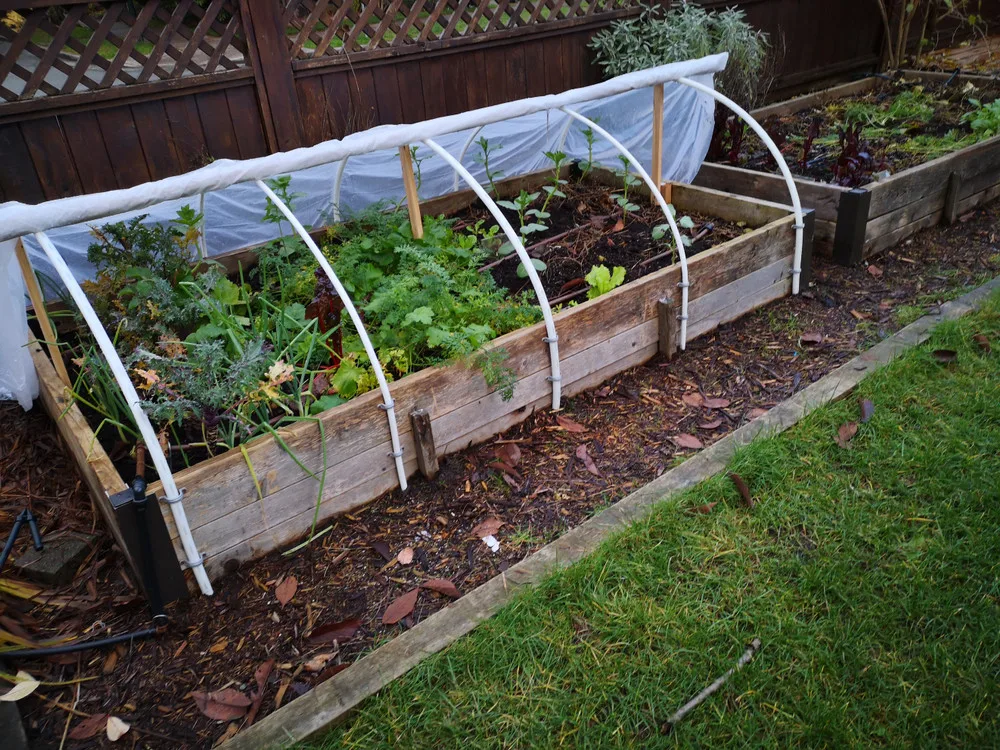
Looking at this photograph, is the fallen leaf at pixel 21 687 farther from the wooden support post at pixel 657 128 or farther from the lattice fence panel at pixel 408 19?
the lattice fence panel at pixel 408 19

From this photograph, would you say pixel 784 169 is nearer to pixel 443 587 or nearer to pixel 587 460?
pixel 587 460

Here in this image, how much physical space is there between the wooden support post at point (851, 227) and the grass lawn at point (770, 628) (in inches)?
68.9

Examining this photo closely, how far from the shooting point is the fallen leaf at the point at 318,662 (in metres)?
2.20

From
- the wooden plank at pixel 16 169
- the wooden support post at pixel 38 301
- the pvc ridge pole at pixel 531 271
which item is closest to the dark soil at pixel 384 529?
the pvc ridge pole at pixel 531 271

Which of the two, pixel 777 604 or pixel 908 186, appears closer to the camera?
pixel 777 604

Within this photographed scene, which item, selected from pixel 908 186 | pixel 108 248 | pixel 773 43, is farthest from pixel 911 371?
pixel 773 43

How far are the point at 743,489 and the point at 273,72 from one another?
12.8 feet

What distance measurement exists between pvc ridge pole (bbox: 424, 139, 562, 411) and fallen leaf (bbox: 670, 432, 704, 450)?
0.52 metres

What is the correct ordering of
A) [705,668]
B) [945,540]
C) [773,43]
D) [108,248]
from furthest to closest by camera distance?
[773,43], [108,248], [945,540], [705,668]

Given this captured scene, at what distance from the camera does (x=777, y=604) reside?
2215mm

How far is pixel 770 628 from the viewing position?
2135mm

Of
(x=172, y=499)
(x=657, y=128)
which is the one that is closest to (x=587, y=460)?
(x=172, y=499)

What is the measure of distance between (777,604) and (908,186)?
3.35 m

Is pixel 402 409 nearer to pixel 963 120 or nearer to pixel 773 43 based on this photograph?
pixel 963 120
